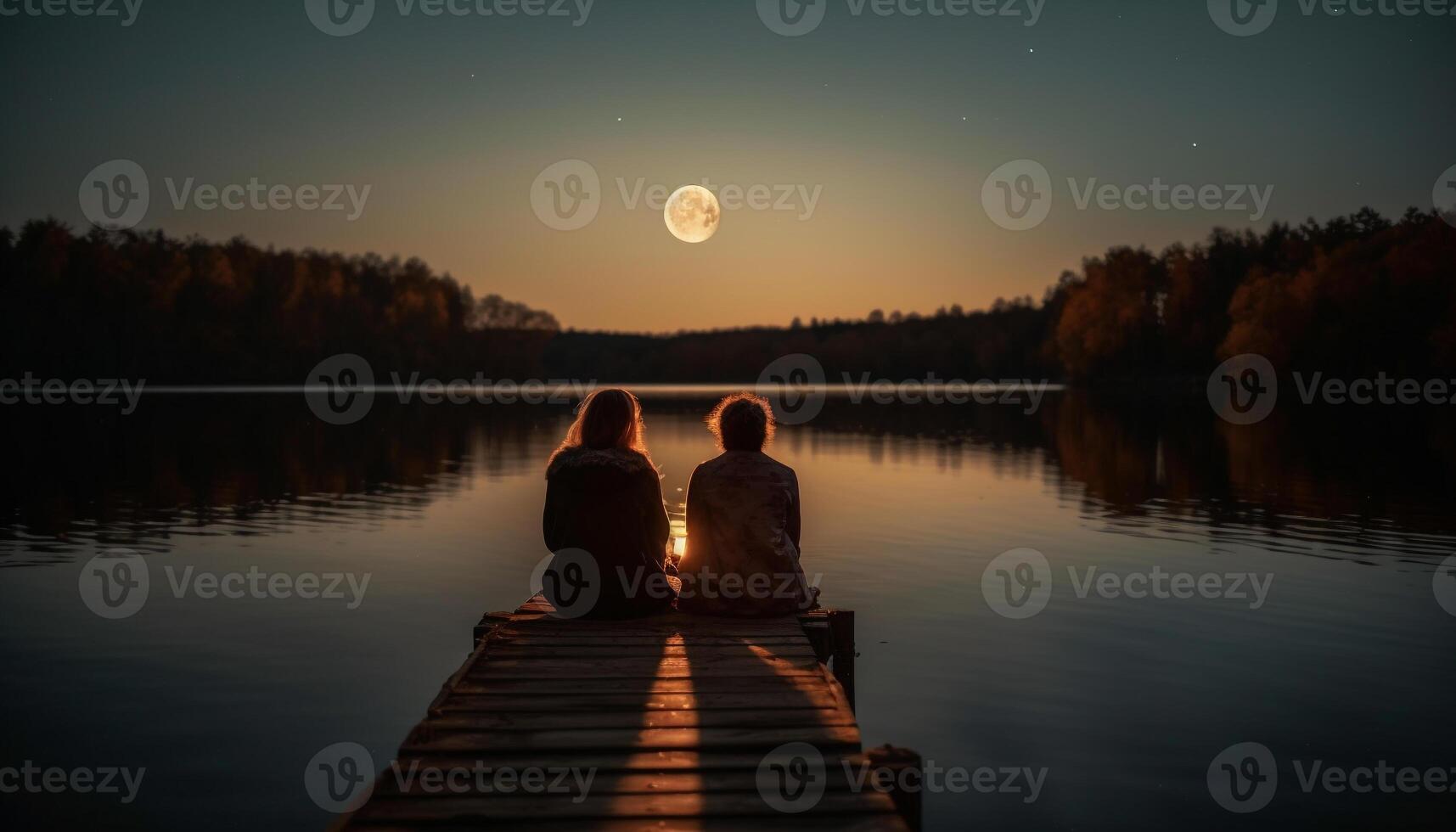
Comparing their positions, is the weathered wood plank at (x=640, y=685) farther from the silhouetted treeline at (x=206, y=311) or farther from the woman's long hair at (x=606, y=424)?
the silhouetted treeline at (x=206, y=311)

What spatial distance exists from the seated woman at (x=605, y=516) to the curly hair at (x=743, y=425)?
0.65m

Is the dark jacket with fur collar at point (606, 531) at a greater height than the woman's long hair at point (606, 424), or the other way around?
the woman's long hair at point (606, 424)

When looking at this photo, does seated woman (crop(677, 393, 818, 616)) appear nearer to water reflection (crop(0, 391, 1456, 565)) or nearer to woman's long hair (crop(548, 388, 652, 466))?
woman's long hair (crop(548, 388, 652, 466))

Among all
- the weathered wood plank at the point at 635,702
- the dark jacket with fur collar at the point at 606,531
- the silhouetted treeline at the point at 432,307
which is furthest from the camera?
the silhouetted treeline at the point at 432,307

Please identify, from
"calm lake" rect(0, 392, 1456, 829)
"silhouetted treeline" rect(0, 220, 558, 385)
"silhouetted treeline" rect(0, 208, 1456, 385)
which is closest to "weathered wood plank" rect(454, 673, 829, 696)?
"calm lake" rect(0, 392, 1456, 829)

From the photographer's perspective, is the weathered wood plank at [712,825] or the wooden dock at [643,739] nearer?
the weathered wood plank at [712,825]

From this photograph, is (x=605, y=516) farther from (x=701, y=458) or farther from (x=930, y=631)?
(x=701, y=458)

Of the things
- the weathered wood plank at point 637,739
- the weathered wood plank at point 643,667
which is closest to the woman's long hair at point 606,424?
the weathered wood plank at point 643,667

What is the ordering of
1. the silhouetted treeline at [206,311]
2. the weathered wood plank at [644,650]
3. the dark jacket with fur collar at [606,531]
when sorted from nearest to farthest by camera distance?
the weathered wood plank at [644,650]
the dark jacket with fur collar at [606,531]
the silhouetted treeline at [206,311]

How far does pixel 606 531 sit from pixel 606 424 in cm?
82

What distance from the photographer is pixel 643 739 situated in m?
5.62

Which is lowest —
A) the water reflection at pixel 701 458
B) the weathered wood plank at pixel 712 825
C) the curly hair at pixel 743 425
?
the water reflection at pixel 701 458

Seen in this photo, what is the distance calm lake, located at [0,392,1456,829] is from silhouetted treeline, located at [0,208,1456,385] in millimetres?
51047

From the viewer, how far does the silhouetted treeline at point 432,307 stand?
244ft
